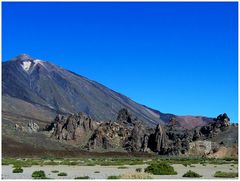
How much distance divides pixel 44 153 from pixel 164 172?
3664 inches

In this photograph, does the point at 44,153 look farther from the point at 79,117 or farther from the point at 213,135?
the point at 213,135

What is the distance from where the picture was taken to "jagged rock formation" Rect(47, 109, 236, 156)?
162875 mm

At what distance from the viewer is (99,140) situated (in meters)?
168

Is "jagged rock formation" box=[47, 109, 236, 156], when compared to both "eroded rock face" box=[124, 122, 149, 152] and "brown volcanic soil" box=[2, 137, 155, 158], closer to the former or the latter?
"eroded rock face" box=[124, 122, 149, 152]

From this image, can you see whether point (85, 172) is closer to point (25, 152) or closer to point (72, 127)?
point (25, 152)

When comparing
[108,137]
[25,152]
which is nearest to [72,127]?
[108,137]

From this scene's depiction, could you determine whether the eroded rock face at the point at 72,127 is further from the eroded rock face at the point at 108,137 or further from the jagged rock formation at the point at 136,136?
the eroded rock face at the point at 108,137

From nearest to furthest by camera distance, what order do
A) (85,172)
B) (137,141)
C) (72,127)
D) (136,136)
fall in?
(85,172), (137,141), (136,136), (72,127)

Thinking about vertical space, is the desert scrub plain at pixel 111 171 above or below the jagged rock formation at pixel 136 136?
below

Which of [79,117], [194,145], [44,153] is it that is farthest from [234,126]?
[44,153]

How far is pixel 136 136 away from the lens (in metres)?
174

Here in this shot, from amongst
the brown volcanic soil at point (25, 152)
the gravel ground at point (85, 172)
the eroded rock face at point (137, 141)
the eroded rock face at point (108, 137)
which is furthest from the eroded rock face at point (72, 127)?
the gravel ground at point (85, 172)

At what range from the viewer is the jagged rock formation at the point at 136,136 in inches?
6412

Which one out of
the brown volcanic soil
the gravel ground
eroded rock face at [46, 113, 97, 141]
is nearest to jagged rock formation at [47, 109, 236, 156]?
eroded rock face at [46, 113, 97, 141]
